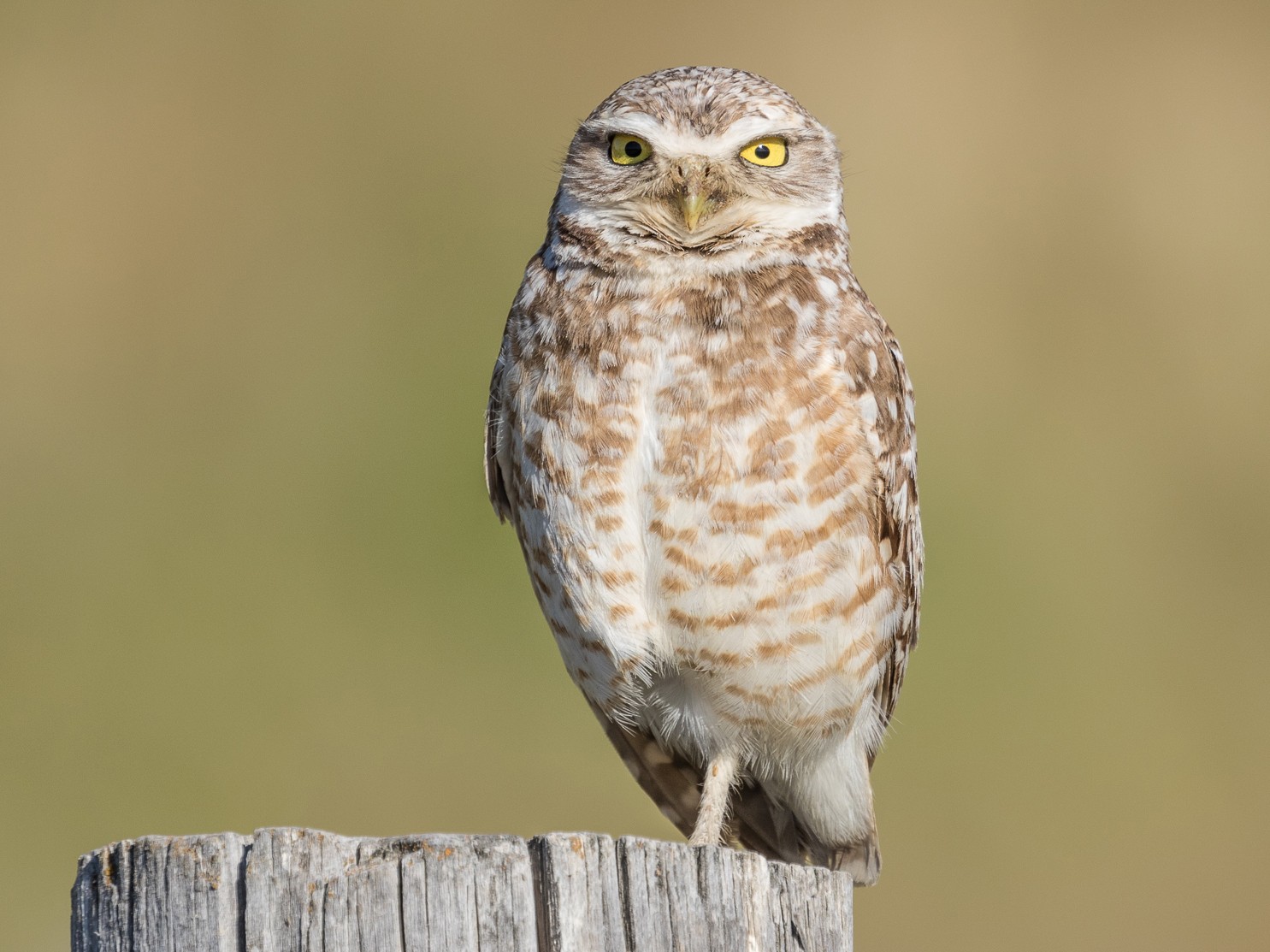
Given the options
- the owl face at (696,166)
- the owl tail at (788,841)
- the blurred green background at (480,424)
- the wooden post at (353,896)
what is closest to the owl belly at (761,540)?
the owl face at (696,166)

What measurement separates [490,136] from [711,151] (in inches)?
217

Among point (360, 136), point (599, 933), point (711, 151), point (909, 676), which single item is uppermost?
point (360, 136)

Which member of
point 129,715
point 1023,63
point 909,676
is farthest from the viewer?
point 1023,63

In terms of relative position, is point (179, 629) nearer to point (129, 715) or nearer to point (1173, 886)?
point (129, 715)

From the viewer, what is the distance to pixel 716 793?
4.01 meters

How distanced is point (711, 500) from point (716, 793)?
1.03 m

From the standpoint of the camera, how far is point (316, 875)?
2.06 meters

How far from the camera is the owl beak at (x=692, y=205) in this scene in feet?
11.5

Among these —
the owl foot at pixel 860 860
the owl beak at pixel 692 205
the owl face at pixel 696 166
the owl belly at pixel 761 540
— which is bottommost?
the owl foot at pixel 860 860

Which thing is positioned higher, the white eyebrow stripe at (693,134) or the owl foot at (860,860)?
the white eyebrow stripe at (693,134)

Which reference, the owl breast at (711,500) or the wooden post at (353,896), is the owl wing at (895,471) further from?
the wooden post at (353,896)

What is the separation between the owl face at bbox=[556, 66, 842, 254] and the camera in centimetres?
359

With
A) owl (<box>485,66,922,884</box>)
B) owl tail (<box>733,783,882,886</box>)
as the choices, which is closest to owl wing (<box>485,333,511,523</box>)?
owl (<box>485,66,922,884</box>)

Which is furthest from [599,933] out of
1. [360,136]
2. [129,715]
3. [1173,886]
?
[360,136]
